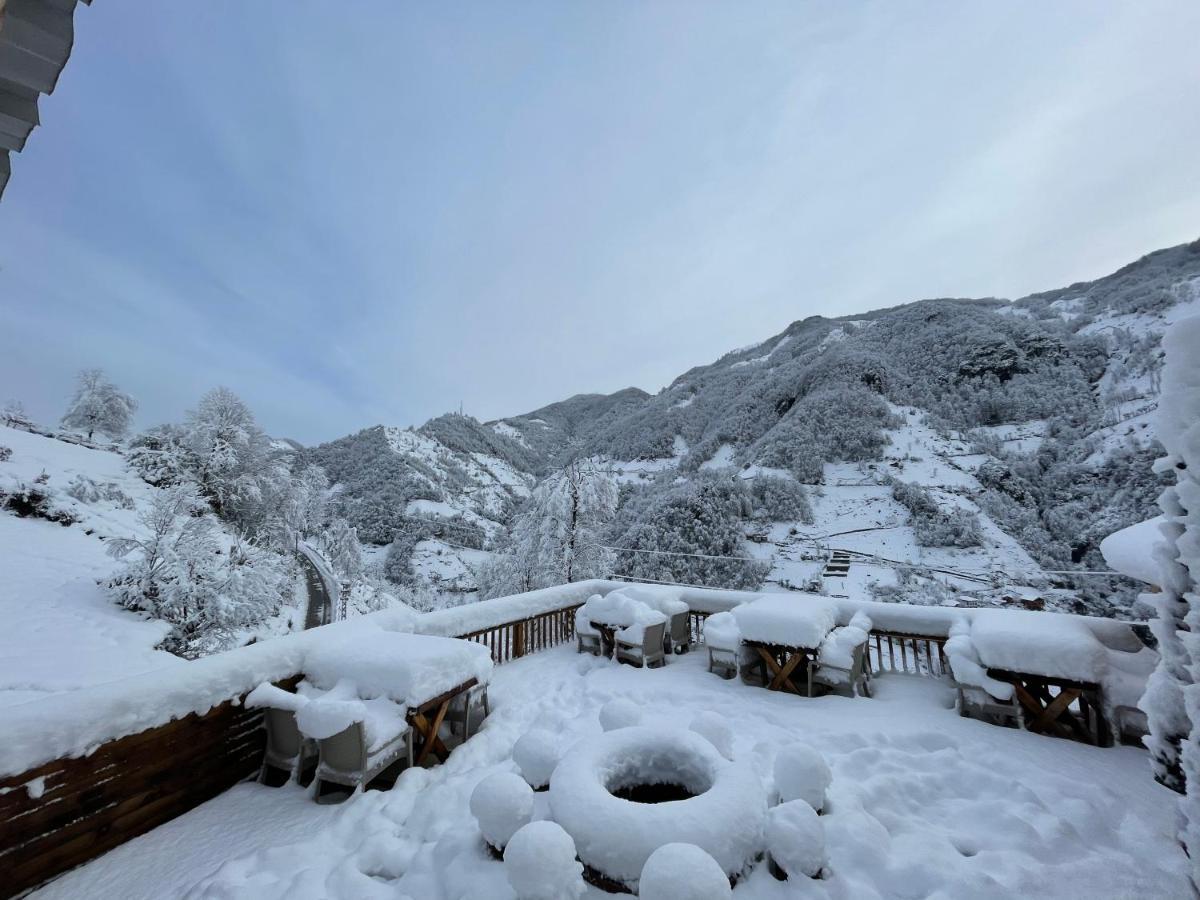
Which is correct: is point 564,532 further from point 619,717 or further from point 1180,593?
point 1180,593

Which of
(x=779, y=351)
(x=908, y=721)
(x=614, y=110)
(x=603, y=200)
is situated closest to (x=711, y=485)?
(x=603, y=200)

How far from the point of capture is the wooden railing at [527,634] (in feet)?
19.7

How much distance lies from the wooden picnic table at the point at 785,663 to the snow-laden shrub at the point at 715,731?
2.15 m

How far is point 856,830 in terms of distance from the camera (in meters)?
2.66

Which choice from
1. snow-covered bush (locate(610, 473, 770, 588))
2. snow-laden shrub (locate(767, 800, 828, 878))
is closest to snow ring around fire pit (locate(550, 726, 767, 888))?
snow-laden shrub (locate(767, 800, 828, 878))

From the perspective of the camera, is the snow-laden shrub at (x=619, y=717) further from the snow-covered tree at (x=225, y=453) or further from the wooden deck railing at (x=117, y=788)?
the snow-covered tree at (x=225, y=453)

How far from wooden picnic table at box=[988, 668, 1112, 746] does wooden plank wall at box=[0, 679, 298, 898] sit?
6.43 metres

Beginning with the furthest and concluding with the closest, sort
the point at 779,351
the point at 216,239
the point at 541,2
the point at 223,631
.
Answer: the point at 779,351 → the point at 216,239 → the point at 223,631 → the point at 541,2

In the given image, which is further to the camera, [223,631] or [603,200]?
[603,200]

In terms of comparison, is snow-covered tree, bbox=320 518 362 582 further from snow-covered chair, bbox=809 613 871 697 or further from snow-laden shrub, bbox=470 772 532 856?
snow-laden shrub, bbox=470 772 532 856

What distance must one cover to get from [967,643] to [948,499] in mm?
16819

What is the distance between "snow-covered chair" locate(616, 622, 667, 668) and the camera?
5848 mm

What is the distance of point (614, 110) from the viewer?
9.29 m

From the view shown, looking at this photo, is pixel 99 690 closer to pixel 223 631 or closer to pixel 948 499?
pixel 223 631
